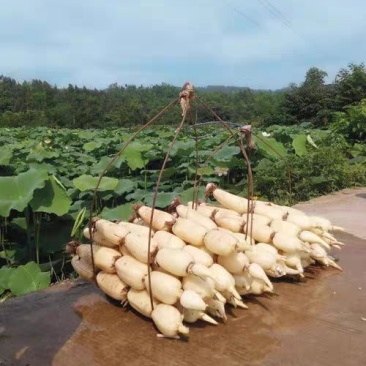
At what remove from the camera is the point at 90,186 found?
5.34 m

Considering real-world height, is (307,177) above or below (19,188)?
below

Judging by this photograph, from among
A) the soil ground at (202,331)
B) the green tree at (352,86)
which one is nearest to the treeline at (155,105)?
the green tree at (352,86)

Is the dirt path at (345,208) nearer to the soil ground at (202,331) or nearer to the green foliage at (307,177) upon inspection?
the green foliage at (307,177)

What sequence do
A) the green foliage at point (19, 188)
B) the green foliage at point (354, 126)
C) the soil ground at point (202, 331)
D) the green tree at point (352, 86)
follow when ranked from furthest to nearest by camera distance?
the green tree at point (352, 86) < the green foliage at point (354, 126) < the green foliage at point (19, 188) < the soil ground at point (202, 331)

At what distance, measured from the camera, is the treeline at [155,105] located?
24848mm

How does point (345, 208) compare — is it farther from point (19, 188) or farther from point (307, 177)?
point (19, 188)

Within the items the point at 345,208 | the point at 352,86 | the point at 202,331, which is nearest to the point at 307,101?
the point at 352,86

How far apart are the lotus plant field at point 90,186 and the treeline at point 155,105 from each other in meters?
1.21

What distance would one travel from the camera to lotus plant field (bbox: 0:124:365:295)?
14.5 feet

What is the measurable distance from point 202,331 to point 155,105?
68.5 meters

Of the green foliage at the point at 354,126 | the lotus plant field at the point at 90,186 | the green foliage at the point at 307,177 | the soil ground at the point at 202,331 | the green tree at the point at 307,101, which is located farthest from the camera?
the green tree at the point at 307,101

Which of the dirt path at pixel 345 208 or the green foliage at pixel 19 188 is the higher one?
the green foliage at pixel 19 188

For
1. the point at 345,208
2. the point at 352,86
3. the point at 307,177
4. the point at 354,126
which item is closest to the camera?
the point at 345,208

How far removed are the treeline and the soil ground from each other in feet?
18.6
